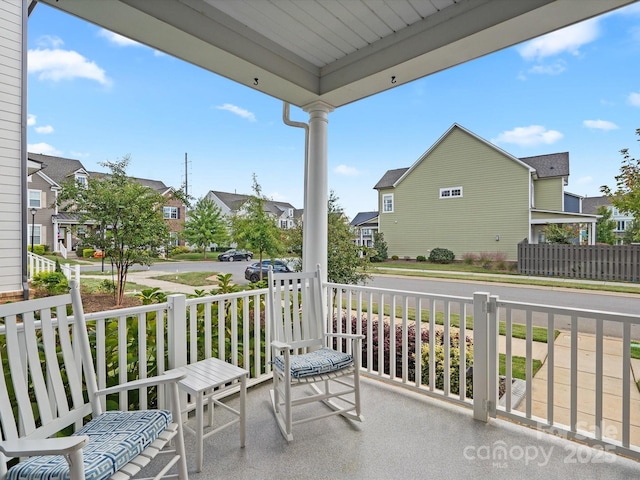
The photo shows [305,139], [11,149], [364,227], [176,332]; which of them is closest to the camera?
[11,149]

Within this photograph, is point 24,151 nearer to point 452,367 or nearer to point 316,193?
point 316,193

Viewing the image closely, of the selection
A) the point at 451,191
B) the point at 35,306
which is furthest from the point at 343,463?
the point at 451,191

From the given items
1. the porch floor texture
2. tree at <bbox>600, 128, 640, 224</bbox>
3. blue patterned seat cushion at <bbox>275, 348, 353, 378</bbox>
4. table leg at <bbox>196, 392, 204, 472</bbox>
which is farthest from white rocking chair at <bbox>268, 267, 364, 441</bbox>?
tree at <bbox>600, 128, 640, 224</bbox>

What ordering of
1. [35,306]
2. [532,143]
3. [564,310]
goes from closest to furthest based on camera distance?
[35,306] < [564,310] < [532,143]

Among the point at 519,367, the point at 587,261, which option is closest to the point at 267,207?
the point at 587,261

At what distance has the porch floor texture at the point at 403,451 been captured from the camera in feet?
6.23

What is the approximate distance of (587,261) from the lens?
2.17 meters

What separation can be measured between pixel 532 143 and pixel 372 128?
60.6 inches

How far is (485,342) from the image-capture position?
2.41 meters

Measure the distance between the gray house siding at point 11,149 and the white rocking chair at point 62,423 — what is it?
50 cm

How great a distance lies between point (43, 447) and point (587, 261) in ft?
9.47

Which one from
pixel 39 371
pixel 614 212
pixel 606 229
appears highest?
pixel 614 212

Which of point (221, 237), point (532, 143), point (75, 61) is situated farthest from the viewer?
point (221, 237)

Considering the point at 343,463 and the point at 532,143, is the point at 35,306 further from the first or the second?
the point at 532,143
